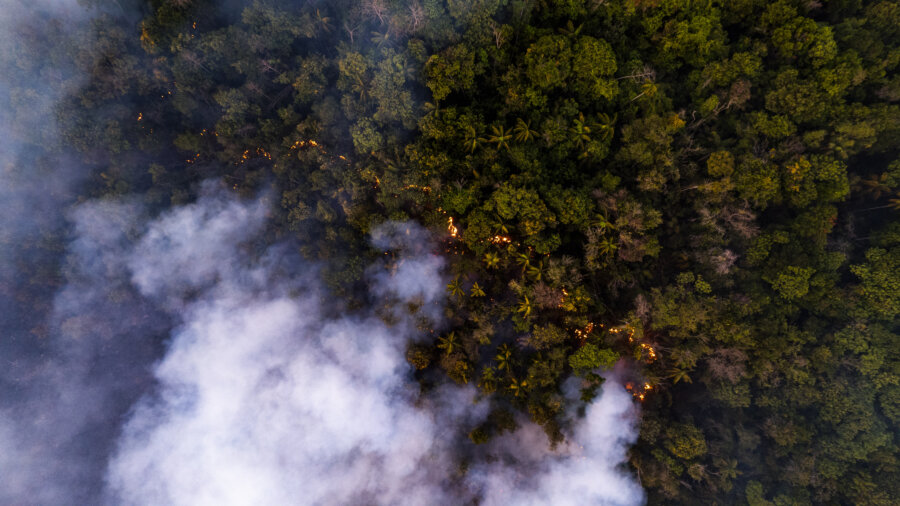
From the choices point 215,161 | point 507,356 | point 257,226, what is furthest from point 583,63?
point 215,161

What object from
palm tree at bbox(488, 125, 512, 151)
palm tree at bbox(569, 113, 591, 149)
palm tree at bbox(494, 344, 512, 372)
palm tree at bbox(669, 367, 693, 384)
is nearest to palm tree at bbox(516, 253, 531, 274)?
palm tree at bbox(494, 344, 512, 372)

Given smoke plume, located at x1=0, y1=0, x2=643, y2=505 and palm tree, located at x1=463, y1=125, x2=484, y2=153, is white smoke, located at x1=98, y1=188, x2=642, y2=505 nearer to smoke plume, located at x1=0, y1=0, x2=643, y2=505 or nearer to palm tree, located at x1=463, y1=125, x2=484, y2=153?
smoke plume, located at x1=0, y1=0, x2=643, y2=505

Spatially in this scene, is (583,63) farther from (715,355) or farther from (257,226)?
(257,226)

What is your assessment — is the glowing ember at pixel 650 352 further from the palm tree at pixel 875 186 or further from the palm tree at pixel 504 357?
the palm tree at pixel 875 186

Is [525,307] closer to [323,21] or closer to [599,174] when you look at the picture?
[599,174]

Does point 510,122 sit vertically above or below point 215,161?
below

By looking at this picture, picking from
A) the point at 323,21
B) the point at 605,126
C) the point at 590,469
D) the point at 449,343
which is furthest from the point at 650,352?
the point at 323,21
